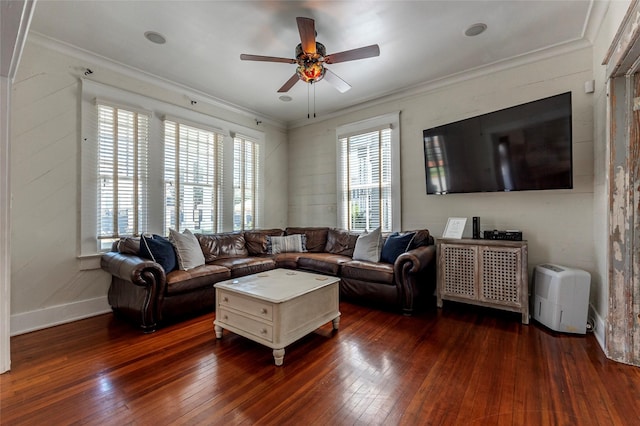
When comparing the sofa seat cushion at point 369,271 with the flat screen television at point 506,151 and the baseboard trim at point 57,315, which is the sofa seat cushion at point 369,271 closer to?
the flat screen television at point 506,151

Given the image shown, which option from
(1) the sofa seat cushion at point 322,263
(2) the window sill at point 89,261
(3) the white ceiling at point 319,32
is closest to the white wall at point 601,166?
(3) the white ceiling at point 319,32

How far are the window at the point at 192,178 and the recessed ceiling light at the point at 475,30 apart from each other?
352 centimetres

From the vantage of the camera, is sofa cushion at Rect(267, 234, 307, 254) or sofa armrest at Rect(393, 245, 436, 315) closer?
sofa armrest at Rect(393, 245, 436, 315)

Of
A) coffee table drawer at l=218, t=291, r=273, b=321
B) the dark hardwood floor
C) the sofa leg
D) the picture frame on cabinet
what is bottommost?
the dark hardwood floor

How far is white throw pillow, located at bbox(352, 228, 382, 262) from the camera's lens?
12.0ft

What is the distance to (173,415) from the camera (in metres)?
1.54

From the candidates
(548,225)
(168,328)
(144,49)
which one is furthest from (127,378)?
(548,225)

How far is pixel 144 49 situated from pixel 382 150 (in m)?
3.25

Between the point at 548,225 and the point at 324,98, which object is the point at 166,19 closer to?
the point at 324,98

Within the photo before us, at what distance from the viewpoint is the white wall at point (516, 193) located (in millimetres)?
2885

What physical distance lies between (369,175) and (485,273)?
2.18 metres

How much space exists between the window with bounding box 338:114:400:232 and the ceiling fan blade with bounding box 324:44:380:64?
6.25ft

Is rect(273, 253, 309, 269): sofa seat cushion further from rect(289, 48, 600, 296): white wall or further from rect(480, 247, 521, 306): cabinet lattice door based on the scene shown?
rect(480, 247, 521, 306): cabinet lattice door

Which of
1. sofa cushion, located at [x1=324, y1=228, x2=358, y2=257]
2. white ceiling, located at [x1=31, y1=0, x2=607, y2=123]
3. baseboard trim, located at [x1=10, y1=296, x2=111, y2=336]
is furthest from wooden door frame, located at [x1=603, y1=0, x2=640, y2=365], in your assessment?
baseboard trim, located at [x1=10, y1=296, x2=111, y2=336]
